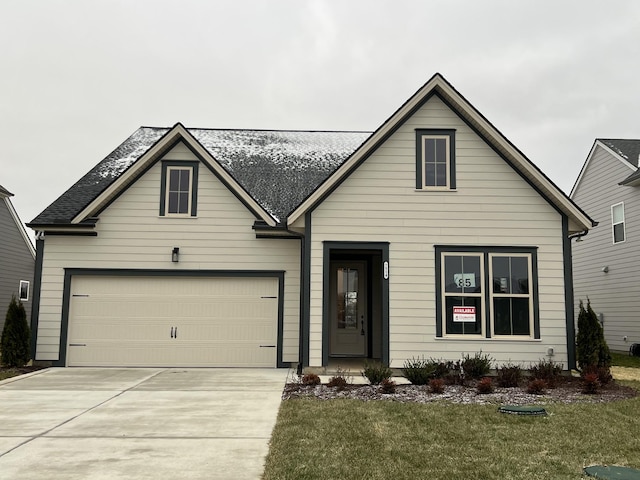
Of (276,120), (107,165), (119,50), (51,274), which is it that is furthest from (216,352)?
(276,120)

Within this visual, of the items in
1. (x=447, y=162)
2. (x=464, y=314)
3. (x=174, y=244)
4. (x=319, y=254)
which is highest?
(x=447, y=162)

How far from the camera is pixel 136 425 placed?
7328mm

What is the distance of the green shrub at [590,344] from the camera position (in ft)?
38.4

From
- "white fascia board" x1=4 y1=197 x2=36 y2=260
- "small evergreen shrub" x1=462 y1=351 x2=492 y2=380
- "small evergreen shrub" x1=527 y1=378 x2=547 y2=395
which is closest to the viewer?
"small evergreen shrub" x1=527 y1=378 x2=547 y2=395

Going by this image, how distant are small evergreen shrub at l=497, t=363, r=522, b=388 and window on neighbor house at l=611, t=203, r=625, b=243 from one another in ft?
34.4

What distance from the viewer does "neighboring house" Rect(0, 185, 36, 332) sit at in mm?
22734

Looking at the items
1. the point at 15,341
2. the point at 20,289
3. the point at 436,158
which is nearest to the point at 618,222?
the point at 436,158

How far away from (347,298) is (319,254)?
12.1ft

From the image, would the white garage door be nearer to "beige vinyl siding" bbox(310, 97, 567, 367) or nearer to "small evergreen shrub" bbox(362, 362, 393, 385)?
"beige vinyl siding" bbox(310, 97, 567, 367)

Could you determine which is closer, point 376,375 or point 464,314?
point 376,375

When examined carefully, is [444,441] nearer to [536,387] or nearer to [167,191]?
[536,387]

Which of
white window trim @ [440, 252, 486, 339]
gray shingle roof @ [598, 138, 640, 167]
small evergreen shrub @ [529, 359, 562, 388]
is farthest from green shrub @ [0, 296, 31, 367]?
gray shingle roof @ [598, 138, 640, 167]

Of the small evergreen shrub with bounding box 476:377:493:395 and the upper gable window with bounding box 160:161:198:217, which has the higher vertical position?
the upper gable window with bounding box 160:161:198:217

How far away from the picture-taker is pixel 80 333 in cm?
1377
